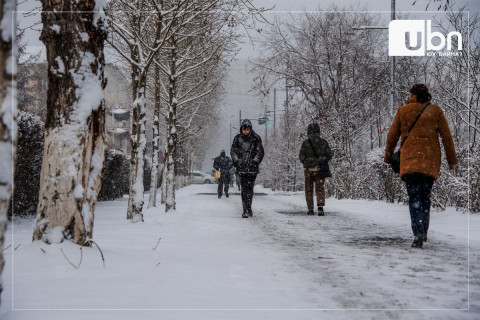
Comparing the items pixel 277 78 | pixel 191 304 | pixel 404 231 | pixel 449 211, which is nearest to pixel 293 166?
pixel 277 78

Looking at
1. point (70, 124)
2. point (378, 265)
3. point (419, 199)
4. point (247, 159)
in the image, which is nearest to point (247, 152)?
point (247, 159)

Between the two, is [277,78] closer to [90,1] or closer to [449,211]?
[449,211]

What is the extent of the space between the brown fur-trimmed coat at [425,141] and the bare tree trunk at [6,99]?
482cm

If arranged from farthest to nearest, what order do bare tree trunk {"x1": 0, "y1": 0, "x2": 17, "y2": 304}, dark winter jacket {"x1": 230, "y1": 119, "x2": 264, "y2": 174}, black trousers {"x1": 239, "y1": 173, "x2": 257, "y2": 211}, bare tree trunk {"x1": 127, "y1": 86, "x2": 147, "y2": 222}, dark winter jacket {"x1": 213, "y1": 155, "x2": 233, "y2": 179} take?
dark winter jacket {"x1": 213, "y1": 155, "x2": 233, "y2": 179} < dark winter jacket {"x1": 230, "y1": 119, "x2": 264, "y2": 174} < black trousers {"x1": 239, "y1": 173, "x2": 257, "y2": 211} < bare tree trunk {"x1": 127, "y1": 86, "x2": 147, "y2": 222} < bare tree trunk {"x1": 0, "y1": 0, "x2": 17, "y2": 304}

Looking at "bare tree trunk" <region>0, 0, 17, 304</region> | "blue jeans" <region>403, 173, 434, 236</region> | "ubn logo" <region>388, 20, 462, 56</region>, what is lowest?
"blue jeans" <region>403, 173, 434, 236</region>

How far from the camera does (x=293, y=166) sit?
97.9 ft

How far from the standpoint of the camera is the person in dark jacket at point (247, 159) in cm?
994

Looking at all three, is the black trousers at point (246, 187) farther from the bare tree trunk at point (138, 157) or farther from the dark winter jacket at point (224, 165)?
the dark winter jacket at point (224, 165)

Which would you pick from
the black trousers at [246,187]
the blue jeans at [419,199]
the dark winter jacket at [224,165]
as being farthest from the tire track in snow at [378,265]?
the dark winter jacket at [224,165]

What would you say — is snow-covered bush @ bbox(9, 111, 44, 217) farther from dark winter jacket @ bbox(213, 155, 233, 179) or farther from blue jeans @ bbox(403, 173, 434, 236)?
dark winter jacket @ bbox(213, 155, 233, 179)

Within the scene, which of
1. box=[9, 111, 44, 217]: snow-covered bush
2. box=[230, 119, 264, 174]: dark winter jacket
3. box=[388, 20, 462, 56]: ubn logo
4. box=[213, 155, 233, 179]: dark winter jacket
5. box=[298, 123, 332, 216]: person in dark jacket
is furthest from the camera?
box=[213, 155, 233, 179]: dark winter jacket

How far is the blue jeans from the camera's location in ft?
18.8

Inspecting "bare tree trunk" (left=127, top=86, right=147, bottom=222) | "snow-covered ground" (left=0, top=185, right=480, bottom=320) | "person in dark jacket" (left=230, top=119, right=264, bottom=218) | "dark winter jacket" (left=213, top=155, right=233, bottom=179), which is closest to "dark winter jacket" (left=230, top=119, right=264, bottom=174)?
"person in dark jacket" (left=230, top=119, right=264, bottom=218)

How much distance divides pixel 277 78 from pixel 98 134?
16.8 m
